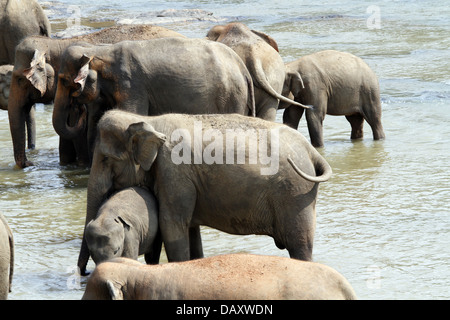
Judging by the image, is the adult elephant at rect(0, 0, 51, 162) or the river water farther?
the adult elephant at rect(0, 0, 51, 162)

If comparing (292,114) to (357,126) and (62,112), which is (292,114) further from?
(62,112)

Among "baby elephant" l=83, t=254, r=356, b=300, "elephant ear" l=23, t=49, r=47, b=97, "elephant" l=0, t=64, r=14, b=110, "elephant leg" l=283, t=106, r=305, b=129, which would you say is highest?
"baby elephant" l=83, t=254, r=356, b=300

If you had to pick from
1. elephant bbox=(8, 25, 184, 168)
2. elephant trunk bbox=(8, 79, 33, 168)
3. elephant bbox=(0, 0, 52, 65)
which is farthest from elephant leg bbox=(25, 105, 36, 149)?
elephant bbox=(0, 0, 52, 65)

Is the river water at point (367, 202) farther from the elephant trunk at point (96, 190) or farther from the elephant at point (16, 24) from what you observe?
the elephant at point (16, 24)

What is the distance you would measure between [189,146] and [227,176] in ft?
1.03

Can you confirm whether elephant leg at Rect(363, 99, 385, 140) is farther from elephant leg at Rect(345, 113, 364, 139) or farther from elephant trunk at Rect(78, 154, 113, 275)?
elephant trunk at Rect(78, 154, 113, 275)

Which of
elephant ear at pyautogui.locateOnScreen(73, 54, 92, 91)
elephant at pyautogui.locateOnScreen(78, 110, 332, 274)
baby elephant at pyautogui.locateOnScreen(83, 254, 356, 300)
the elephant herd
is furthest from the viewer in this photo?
elephant ear at pyautogui.locateOnScreen(73, 54, 92, 91)

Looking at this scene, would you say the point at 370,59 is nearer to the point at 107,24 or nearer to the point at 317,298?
the point at 107,24

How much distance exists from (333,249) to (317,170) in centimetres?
98

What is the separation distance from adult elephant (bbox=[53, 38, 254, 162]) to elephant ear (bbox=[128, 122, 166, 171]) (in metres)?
2.30

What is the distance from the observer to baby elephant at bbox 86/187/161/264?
601 centimetres

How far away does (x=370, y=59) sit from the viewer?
18.0 meters

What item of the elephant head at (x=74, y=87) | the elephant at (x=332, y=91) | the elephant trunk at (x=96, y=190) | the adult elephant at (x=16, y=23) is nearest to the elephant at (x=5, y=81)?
the elephant head at (x=74, y=87)

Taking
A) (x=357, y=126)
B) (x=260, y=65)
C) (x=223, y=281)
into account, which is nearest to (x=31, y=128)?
(x=260, y=65)
